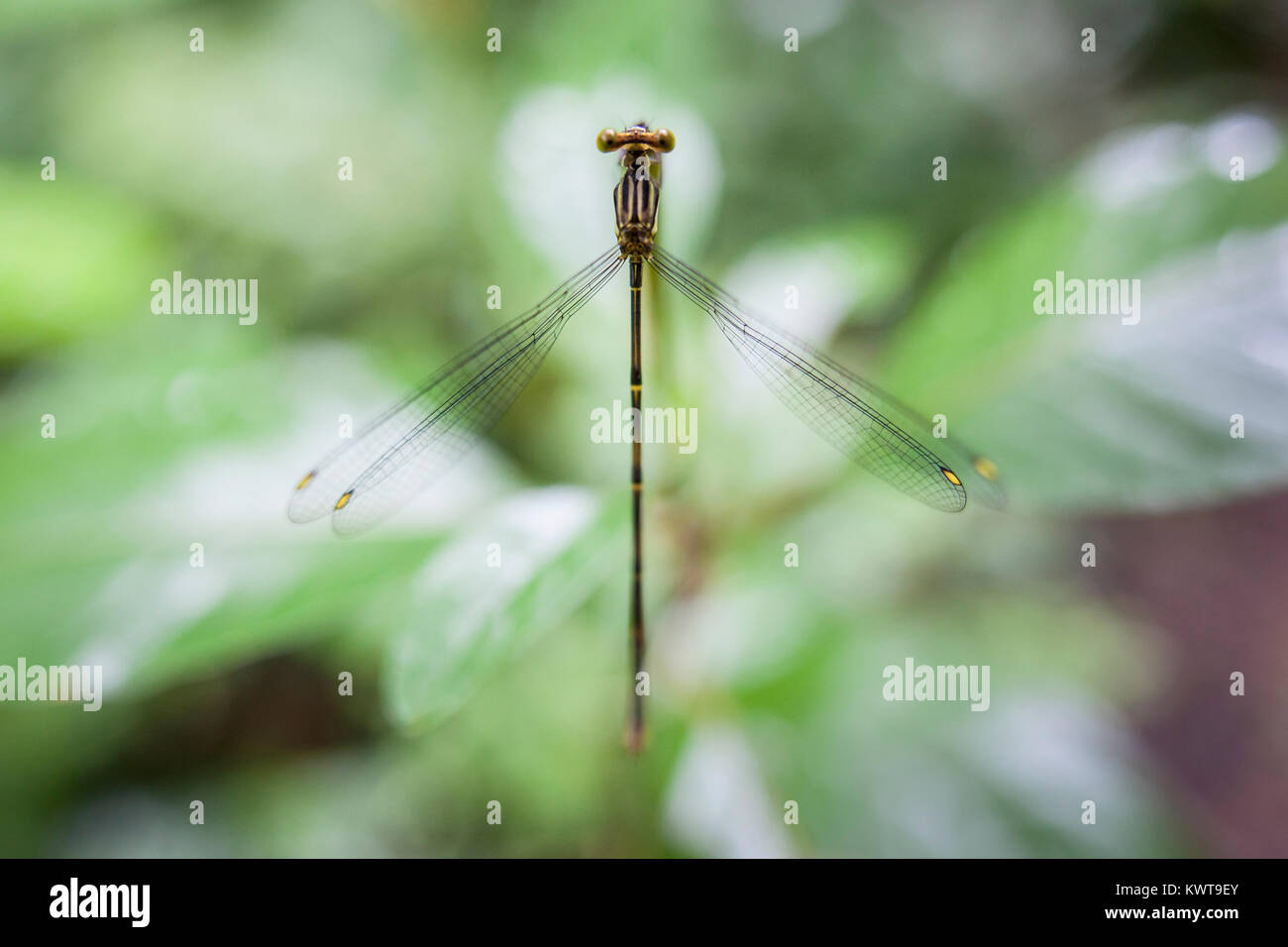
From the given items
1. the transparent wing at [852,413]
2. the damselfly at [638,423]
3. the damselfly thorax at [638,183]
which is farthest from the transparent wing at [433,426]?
the transparent wing at [852,413]

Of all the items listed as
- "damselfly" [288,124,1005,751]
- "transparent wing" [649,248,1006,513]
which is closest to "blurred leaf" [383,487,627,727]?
"damselfly" [288,124,1005,751]

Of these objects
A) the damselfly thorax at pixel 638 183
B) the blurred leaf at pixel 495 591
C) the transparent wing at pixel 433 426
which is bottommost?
the blurred leaf at pixel 495 591

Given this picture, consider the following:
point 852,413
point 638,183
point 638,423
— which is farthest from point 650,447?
point 638,183

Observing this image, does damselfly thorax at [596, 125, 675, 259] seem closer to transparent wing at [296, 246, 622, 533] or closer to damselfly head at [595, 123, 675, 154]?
damselfly head at [595, 123, 675, 154]

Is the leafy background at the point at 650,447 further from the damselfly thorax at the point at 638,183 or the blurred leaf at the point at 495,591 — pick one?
the damselfly thorax at the point at 638,183

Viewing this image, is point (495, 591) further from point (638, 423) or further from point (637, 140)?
point (637, 140)
